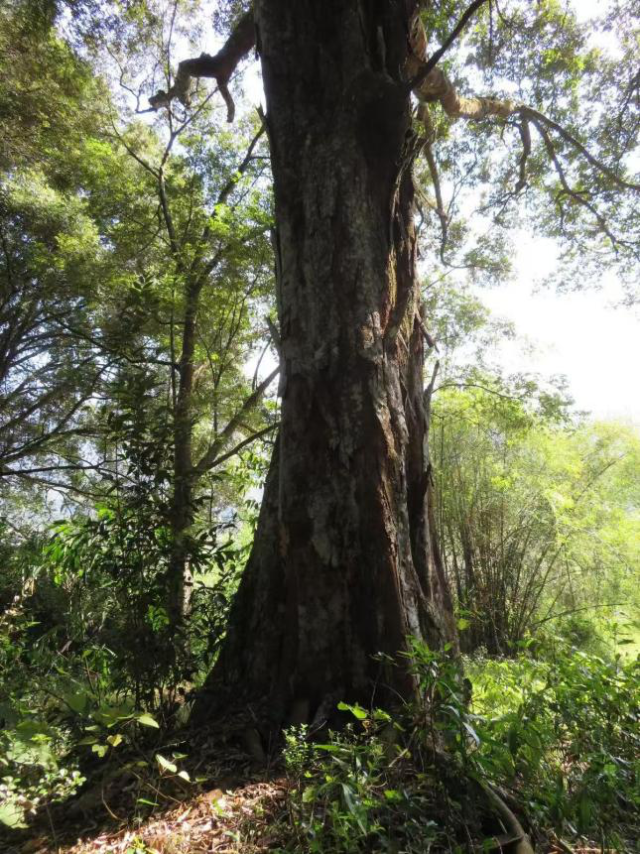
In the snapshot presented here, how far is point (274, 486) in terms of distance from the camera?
246cm

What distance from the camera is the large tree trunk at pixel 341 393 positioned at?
6.52ft

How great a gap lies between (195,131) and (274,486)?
18.3 ft

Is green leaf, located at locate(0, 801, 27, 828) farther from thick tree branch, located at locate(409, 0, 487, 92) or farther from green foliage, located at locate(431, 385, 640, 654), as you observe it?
green foliage, located at locate(431, 385, 640, 654)

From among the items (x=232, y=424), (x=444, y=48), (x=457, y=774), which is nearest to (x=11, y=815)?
(x=457, y=774)

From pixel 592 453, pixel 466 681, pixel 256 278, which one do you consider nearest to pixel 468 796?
pixel 466 681

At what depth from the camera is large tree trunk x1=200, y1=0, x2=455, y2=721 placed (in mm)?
1987

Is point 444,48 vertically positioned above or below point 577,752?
above

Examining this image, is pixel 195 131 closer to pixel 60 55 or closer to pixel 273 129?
pixel 60 55

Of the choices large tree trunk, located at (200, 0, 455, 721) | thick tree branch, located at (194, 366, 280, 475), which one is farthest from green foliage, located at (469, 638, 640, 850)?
thick tree branch, located at (194, 366, 280, 475)

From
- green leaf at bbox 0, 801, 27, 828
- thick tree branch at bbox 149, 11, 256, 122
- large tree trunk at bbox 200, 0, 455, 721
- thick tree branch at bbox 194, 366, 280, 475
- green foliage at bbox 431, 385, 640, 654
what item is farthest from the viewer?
green foliage at bbox 431, 385, 640, 654

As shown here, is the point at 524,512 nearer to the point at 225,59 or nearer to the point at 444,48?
the point at 444,48

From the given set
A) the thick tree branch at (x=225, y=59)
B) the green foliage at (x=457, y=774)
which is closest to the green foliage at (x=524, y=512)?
the green foliage at (x=457, y=774)

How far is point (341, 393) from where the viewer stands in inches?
83.4

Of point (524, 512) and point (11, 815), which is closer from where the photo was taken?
point (11, 815)
